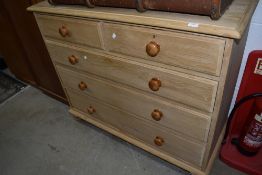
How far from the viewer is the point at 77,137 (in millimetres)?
1604

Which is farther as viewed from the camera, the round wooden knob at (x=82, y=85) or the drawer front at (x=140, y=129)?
the round wooden knob at (x=82, y=85)

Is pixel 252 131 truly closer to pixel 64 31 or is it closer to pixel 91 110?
pixel 91 110

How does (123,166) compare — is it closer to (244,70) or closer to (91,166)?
(91,166)

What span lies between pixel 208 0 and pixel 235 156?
0.99 meters

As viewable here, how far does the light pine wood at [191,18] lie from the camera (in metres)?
0.68

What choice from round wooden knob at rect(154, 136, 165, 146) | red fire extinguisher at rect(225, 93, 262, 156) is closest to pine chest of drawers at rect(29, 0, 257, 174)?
round wooden knob at rect(154, 136, 165, 146)

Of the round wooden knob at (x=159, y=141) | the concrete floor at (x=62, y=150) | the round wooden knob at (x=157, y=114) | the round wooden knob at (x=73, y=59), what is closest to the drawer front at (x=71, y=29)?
the round wooden knob at (x=73, y=59)

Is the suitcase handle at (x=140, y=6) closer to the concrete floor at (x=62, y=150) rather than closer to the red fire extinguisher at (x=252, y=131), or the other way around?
the red fire extinguisher at (x=252, y=131)

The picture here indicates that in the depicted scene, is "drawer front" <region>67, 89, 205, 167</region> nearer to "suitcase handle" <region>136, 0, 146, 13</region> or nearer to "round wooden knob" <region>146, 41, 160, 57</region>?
"round wooden knob" <region>146, 41, 160, 57</region>

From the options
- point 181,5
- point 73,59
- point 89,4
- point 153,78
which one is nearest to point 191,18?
point 181,5

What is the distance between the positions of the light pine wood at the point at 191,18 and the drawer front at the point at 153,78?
20cm

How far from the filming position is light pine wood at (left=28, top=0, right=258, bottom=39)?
675 mm

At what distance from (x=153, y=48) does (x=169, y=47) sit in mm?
62

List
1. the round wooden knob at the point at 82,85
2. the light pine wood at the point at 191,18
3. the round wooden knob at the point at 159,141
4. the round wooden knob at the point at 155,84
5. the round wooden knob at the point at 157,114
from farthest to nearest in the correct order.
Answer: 1. the round wooden knob at the point at 82,85
2. the round wooden knob at the point at 159,141
3. the round wooden knob at the point at 157,114
4. the round wooden knob at the point at 155,84
5. the light pine wood at the point at 191,18
